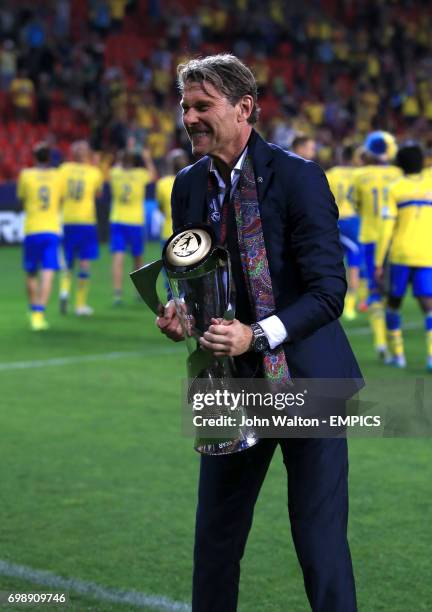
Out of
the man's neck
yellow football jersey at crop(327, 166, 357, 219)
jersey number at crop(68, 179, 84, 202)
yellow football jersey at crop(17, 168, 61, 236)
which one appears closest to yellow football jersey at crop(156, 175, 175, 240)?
jersey number at crop(68, 179, 84, 202)

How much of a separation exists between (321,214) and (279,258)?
0.16 metres

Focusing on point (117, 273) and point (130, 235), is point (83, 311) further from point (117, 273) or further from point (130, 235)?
point (130, 235)

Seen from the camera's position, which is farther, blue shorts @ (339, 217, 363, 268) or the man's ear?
blue shorts @ (339, 217, 363, 268)

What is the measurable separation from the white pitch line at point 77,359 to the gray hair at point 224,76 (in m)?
6.98

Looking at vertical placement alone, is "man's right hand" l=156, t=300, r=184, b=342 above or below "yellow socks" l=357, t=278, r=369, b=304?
above

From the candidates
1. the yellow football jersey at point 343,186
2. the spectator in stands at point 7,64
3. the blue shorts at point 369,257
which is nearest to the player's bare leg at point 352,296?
the yellow football jersey at point 343,186

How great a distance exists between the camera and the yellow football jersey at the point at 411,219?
9.18 metres

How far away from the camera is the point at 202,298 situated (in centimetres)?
301

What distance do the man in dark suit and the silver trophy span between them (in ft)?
0.25

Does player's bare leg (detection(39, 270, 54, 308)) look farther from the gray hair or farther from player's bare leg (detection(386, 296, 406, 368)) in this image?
the gray hair

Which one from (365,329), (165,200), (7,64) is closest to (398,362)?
(365,329)

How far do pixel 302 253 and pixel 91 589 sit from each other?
199 cm

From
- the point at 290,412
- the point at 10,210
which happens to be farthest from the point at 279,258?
the point at 10,210

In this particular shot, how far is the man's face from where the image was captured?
302cm
